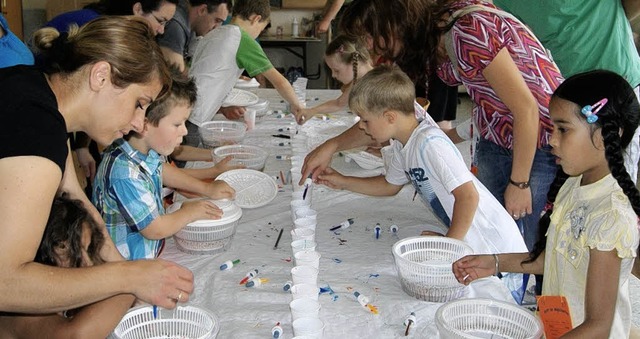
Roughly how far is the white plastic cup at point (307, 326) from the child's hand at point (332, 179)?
3.24ft

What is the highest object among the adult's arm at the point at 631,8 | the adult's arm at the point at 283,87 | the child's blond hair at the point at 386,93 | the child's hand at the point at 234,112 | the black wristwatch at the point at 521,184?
the adult's arm at the point at 631,8

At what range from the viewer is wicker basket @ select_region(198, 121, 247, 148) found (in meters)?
3.17

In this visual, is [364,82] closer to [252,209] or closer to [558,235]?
[252,209]

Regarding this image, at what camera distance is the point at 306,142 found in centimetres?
314

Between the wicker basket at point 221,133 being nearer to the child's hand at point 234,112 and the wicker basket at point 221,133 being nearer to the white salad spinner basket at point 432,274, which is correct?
the child's hand at point 234,112

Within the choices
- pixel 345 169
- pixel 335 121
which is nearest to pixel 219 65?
pixel 335 121

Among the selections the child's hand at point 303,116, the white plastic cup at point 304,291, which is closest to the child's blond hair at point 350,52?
the child's hand at point 303,116

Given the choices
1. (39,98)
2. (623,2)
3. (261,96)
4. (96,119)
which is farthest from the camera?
(261,96)

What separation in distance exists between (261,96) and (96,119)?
9.50ft

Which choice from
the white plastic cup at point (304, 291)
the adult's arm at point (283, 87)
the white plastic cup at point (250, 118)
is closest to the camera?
the white plastic cup at point (304, 291)

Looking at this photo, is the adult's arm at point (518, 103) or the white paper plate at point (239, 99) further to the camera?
the white paper plate at point (239, 99)

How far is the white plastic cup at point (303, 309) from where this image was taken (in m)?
1.54

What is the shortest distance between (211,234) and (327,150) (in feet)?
2.42

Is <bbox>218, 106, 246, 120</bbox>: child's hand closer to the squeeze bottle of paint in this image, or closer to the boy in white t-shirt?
the boy in white t-shirt
